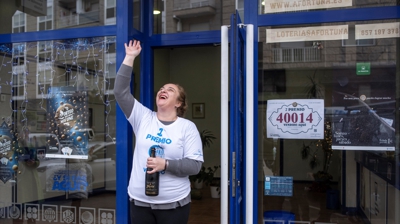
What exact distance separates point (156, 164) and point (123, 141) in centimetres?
130

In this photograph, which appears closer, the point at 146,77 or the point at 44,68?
the point at 146,77

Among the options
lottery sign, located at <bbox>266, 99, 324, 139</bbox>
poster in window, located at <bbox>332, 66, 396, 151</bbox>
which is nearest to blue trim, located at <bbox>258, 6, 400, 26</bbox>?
poster in window, located at <bbox>332, 66, 396, 151</bbox>

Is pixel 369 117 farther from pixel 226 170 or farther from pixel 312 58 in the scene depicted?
pixel 226 170

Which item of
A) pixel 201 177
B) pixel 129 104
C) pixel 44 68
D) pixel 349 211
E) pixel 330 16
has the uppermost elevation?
pixel 330 16

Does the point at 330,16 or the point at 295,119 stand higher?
the point at 330,16

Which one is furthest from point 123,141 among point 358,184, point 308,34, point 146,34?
point 358,184

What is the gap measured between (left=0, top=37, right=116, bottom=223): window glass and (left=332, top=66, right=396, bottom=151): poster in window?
1992 mm

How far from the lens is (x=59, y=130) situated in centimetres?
412

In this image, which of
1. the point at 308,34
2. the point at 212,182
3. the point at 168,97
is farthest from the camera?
the point at 212,182

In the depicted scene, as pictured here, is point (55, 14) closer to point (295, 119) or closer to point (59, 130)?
point (59, 130)

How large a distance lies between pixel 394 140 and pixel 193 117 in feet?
24.4

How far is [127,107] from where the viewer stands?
284cm

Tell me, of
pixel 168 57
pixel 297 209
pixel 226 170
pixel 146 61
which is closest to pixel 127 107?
pixel 226 170

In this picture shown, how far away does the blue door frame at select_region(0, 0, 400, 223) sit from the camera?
3.47 meters
